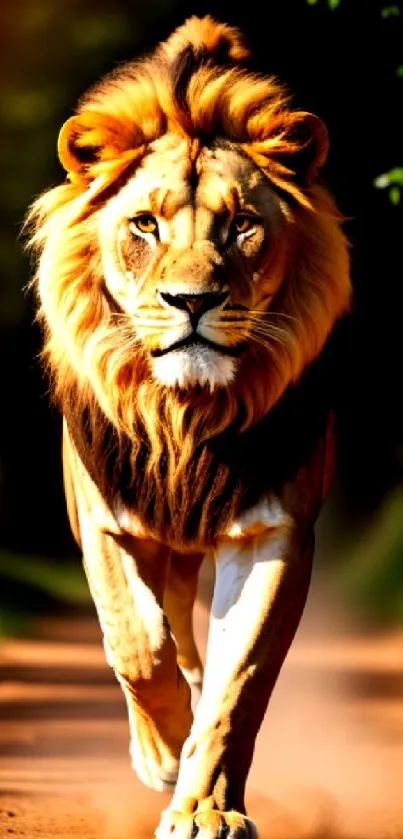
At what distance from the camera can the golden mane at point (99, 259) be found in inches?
212

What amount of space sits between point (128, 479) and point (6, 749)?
1172 mm

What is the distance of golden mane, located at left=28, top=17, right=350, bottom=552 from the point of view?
5.38m

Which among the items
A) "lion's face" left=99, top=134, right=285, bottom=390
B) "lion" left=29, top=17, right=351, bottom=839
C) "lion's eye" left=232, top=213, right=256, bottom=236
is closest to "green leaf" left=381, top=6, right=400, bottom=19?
"lion" left=29, top=17, right=351, bottom=839

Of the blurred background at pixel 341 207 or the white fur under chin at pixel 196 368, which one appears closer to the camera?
the white fur under chin at pixel 196 368

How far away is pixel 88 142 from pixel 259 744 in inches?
73.8

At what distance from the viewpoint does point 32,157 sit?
249 inches

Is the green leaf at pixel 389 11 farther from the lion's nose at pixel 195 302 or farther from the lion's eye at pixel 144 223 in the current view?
the lion's nose at pixel 195 302

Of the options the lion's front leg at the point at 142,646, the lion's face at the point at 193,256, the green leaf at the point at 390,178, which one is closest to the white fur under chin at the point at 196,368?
the lion's face at the point at 193,256

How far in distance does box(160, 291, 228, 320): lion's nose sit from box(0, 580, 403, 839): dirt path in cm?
135

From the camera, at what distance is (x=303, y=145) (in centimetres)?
547

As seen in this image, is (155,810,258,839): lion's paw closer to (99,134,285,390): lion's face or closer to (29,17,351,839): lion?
(29,17,351,839): lion

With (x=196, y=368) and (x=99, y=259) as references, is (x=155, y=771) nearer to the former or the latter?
(x=196, y=368)

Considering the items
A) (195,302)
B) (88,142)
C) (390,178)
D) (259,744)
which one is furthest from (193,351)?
(259,744)

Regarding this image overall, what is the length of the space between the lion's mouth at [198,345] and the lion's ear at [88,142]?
0.51 metres
